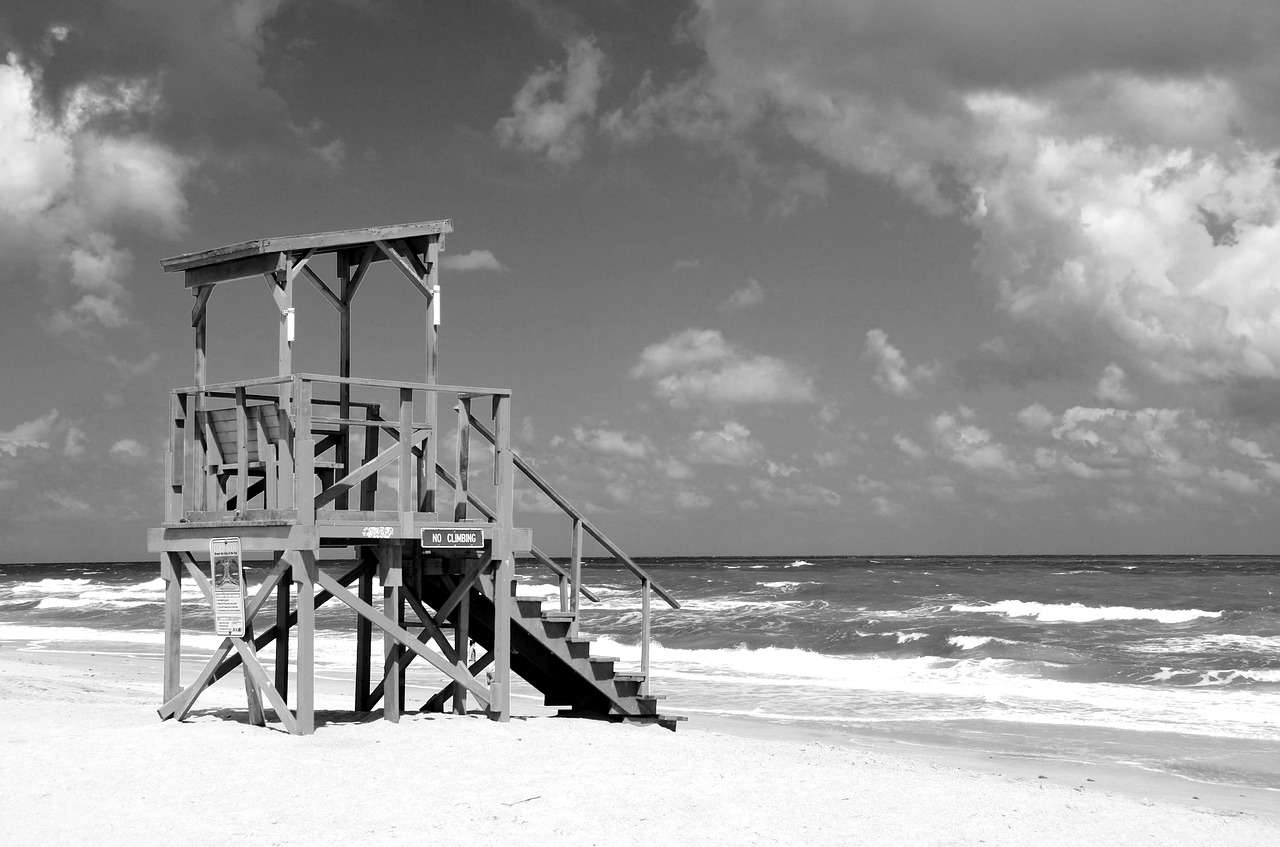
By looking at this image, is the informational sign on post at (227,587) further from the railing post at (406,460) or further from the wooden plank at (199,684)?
the railing post at (406,460)

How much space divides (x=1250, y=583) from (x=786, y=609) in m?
31.2

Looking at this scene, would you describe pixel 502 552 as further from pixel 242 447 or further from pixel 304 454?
pixel 242 447

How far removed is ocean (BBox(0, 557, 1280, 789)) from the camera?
16750 millimetres

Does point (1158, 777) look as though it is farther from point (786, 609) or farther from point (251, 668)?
A: point (786, 609)

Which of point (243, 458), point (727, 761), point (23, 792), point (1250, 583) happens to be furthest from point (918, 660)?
point (1250, 583)

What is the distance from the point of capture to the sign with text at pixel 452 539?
1111cm

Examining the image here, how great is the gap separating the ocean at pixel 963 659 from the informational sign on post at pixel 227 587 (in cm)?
795

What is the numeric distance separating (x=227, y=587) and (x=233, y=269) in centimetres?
270

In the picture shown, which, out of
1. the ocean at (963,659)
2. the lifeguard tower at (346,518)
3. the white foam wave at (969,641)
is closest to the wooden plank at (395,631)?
the lifeguard tower at (346,518)

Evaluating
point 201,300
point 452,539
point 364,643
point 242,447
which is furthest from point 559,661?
point 201,300

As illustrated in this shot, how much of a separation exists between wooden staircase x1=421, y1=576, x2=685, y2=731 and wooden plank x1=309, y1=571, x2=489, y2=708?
0.60 m

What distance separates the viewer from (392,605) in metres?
11.2

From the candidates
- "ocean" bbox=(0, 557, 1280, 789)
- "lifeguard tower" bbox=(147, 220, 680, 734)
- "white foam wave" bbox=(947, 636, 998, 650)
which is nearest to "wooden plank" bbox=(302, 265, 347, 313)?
"lifeguard tower" bbox=(147, 220, 680, 734)

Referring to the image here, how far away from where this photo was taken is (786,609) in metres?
39.4
